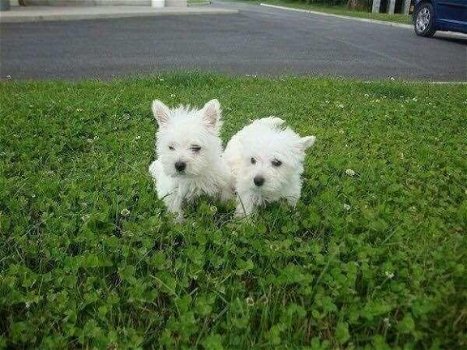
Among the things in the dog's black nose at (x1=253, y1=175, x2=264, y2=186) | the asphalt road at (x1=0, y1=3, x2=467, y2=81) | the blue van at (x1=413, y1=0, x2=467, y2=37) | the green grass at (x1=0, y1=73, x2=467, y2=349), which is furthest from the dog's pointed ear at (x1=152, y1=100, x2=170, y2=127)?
the blue van at (x1=413, y1=0, x2=467, y2=37)

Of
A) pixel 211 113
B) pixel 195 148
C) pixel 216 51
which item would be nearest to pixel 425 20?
pixel 216 51

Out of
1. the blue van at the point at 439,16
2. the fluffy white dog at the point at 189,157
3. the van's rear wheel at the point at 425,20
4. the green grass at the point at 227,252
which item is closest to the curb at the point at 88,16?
the van's rear wheel at the point at 425,20

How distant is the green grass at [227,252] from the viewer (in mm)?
2750

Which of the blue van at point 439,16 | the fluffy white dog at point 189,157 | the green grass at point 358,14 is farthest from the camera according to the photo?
the green grass at point 358,14

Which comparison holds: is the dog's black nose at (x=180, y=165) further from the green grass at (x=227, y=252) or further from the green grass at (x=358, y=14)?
the green grass at (x=358, y=14)

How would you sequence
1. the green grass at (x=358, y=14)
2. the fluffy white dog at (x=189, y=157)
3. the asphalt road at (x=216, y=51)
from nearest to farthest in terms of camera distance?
the fluffy white dog at (x=189, y=157) → the asphalt road at (x=216, y=51) → the green grass at (x=358, y=14)

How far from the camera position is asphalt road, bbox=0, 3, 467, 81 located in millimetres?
11000

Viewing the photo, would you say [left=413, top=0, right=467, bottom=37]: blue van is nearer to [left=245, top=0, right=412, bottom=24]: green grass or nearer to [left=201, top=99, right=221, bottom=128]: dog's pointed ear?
[left=245, top=0, right=412, bottom=24]: green grass

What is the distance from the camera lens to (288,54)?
534 inches

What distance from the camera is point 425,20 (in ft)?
60.5

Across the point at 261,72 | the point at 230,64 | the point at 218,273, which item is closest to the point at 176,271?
the point at 218,273

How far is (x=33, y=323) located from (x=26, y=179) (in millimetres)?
2165

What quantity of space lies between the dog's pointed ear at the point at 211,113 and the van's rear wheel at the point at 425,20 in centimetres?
1602

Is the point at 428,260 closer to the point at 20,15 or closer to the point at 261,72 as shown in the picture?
the point at 261,72
